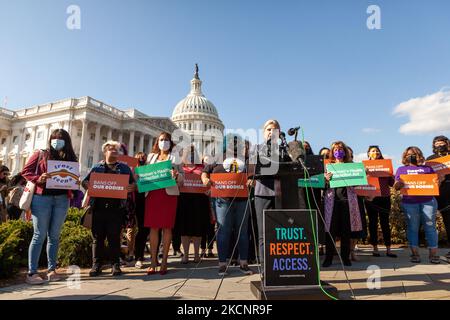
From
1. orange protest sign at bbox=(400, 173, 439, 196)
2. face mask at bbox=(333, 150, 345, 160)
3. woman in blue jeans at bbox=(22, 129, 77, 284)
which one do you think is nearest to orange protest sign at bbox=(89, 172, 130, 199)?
woman in blue jeans at bbox=(22, 129, 77, 284)

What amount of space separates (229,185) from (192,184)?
128cm

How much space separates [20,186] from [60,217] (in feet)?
15.8

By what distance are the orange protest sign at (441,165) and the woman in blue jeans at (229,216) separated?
4013 mm

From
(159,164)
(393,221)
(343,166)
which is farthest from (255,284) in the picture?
(393,221)

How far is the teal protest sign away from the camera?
4965mm

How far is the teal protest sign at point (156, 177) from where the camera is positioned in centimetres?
496

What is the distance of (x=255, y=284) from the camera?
3682 mm

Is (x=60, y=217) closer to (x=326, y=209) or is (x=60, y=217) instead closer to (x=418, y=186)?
(x=326, y=209)

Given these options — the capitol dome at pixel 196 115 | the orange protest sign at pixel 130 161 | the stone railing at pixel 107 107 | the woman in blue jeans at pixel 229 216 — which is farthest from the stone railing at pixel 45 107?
the woman in blue jeans at pixel 229 216

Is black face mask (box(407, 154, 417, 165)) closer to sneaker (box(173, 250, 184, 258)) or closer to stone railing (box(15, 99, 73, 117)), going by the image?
sneaker (box(173, 250, 184, 258))

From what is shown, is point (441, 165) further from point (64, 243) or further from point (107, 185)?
point (64, 243)

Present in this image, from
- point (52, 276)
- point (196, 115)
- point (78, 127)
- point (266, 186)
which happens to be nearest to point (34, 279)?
point (52, 276)

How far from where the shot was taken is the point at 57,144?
487 centimetres
